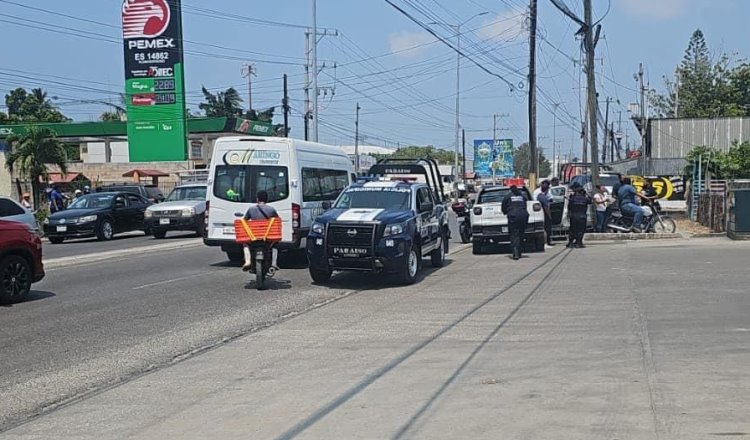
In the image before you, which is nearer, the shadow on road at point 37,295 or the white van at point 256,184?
the shadow on road at point 37,295

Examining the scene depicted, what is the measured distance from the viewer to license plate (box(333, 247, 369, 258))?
15.4m

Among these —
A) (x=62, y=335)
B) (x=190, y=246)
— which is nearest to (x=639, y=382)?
(x=62, y=335)

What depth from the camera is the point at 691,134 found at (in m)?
52.7

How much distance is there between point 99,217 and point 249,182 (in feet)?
38.2

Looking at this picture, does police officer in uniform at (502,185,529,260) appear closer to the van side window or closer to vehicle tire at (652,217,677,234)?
the van side window

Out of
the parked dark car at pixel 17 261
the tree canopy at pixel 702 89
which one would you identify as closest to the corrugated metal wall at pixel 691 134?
the tree canopy at pixel 702 89

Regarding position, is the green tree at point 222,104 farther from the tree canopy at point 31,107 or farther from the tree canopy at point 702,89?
the tree canopy at point 702,89

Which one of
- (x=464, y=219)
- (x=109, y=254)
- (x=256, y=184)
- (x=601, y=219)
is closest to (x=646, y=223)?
(x=601, y=219)

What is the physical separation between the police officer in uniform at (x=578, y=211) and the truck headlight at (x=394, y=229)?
8.43m

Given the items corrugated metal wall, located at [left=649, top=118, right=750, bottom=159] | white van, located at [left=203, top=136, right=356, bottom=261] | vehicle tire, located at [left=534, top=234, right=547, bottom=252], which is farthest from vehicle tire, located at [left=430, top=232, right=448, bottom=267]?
corrugated metal wall, located at [left=649, top=118, right=750, bottom=159]

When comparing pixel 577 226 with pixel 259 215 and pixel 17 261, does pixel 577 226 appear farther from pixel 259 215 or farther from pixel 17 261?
pixel 17 261

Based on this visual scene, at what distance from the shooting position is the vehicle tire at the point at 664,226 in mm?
25844

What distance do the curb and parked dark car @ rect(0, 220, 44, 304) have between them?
5.18m

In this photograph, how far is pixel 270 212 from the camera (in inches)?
607
